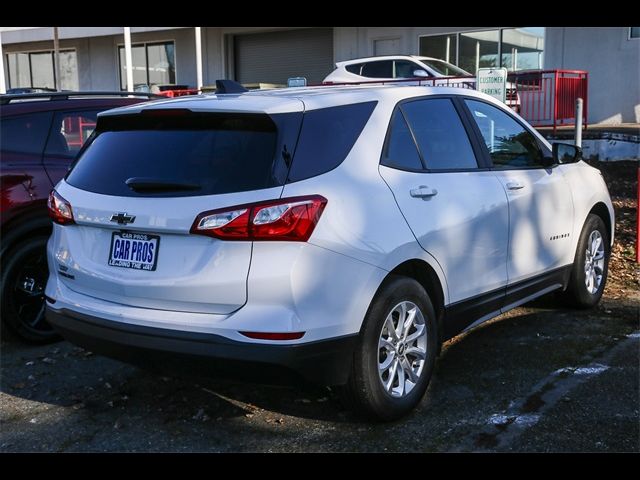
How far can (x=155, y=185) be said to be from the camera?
11.4 ft

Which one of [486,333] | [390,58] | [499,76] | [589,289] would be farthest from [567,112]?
[486,333]

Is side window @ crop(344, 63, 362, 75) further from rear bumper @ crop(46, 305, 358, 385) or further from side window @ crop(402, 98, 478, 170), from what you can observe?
rear bumper @ crop(46, 305, 358, 385)

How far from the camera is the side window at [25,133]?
17.4ft

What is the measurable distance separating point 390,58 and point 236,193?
48.1ft

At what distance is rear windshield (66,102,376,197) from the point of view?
336 centimetres

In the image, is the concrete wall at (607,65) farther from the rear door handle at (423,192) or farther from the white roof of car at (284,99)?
the rear door handle at (423,192)

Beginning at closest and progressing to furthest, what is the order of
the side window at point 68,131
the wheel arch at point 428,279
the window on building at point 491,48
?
the wheel arch at point 428,279, the side window at point 68,131, the window on building at point 491,48

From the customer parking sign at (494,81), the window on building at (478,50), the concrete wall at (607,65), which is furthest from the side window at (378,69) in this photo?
the customer parking sign at (494,81)

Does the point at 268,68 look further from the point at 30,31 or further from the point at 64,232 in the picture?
the point at 64,232

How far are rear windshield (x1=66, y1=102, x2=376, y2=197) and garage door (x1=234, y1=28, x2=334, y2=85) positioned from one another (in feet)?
67.0

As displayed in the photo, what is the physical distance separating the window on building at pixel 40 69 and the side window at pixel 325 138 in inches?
1094

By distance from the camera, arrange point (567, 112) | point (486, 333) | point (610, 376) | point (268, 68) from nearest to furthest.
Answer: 1. point (610, 376)
2. point (486, 333)
3. point (567, 112)
4. point (268, 68)

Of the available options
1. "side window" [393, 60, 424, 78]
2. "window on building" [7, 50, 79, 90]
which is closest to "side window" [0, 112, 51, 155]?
"side window" [393, 60, 424, 78]

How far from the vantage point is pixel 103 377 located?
4.68 m
